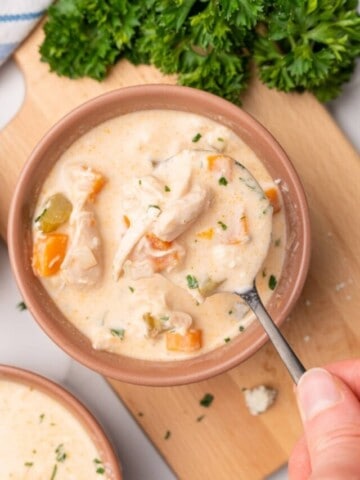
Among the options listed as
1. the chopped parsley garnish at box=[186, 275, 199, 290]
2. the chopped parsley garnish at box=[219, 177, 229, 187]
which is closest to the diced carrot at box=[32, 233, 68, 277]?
the chopped parsley garnish at box=[186, 275, 199, 290]

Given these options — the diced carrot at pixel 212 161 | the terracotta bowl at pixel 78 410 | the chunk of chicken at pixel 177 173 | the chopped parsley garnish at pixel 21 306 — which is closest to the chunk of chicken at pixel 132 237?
the chunk of chicken at pixel 177 173

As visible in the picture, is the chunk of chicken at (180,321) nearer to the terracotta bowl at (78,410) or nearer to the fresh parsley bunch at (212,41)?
the terracotta bowl at (78,410)

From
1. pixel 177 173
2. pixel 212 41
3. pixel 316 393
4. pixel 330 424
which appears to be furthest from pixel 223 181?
pixel 330 424

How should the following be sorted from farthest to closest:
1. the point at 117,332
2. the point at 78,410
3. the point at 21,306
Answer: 1. the point at 21,306
2. the point at 78,410
3. the point at 117,332

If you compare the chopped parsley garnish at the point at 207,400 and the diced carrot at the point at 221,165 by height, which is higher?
the diced carrot at the point at 221,165

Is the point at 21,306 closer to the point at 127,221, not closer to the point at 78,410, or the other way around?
the point at 78,410

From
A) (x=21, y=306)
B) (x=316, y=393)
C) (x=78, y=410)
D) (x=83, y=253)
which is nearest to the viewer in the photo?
(x=316, y=393)
